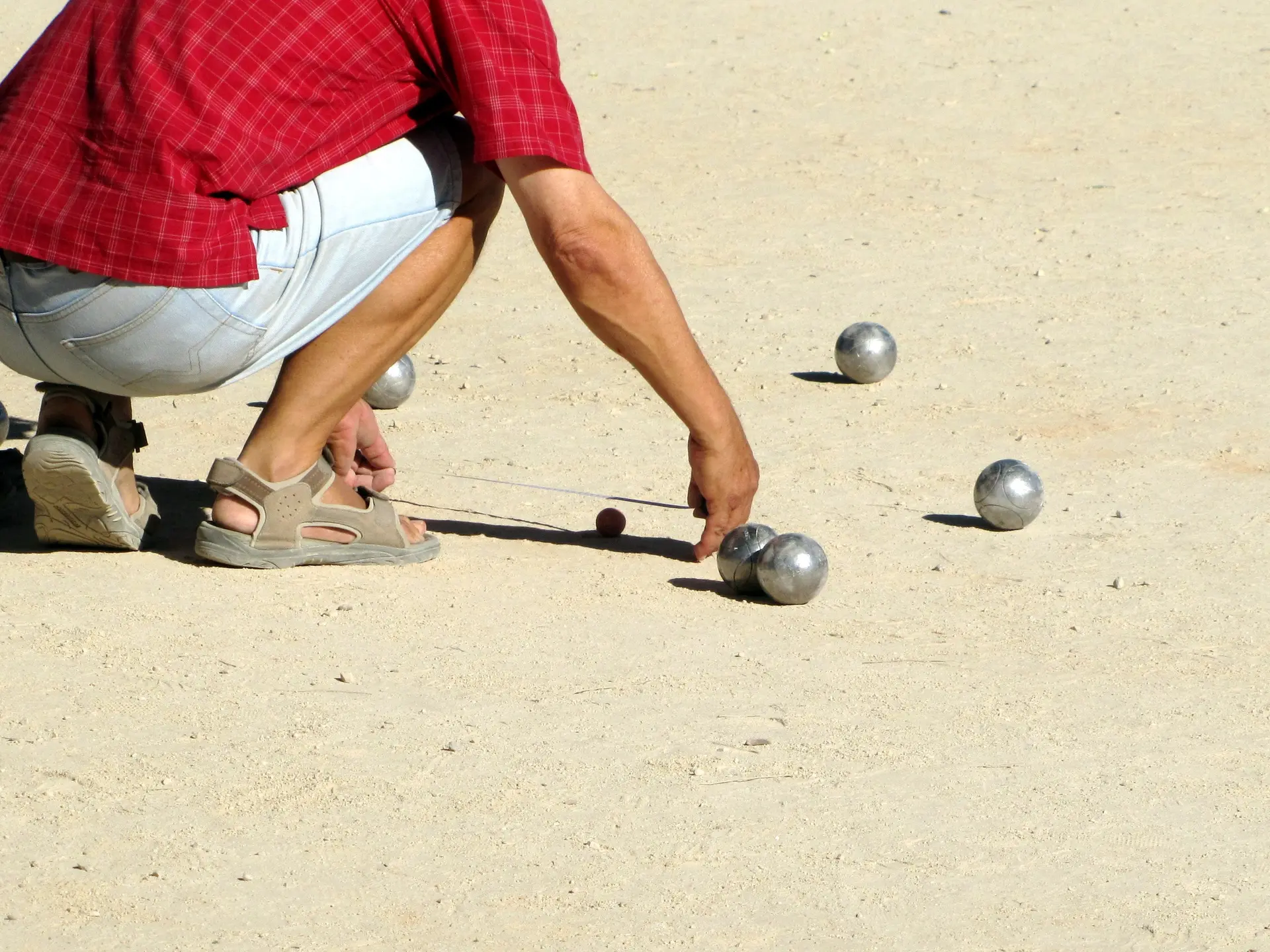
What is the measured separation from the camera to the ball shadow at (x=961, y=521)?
184 inches

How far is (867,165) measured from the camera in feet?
29.9

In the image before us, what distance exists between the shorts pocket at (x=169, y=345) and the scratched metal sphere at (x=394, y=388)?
1.75 metres

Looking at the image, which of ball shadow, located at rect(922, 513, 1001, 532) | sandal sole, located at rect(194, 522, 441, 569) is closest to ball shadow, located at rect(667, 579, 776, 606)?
sandal sole, located at rect(194, 522, 441, 569)

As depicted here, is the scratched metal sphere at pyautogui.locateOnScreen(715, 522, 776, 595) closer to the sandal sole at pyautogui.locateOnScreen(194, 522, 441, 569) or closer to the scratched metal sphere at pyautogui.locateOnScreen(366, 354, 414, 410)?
the sandal sole at pyautogui.locateOnScreen(194, 522, 441, 569)

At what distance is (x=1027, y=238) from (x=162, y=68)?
506cm

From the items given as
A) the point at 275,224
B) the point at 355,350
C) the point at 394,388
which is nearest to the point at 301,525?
the point at 355,350

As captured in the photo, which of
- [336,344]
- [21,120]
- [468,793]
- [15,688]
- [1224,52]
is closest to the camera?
[468,793]

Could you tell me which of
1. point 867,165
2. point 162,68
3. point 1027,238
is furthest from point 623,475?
point 867,165

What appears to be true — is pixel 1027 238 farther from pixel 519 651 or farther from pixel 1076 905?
pixel 1076 905

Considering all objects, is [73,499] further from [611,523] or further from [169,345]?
[611,523]

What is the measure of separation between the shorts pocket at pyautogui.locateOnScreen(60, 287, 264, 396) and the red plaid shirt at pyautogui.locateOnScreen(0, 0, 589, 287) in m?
0.07

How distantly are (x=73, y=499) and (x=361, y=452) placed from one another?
3.21 ft

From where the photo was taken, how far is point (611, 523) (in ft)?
14.8

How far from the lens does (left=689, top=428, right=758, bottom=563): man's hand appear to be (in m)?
4.05
